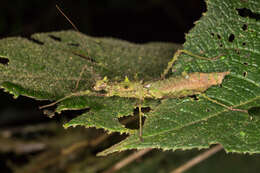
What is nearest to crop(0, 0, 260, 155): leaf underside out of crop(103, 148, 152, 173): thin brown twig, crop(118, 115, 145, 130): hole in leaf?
crop(118, 115, 145, 130): hole in leaf

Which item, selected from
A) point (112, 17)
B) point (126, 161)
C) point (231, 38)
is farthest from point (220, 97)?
point (112, 17)

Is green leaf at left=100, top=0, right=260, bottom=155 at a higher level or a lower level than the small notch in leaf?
lower

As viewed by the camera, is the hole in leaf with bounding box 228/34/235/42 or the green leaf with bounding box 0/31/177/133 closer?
the green leaf with bounding box 0/31/177/133

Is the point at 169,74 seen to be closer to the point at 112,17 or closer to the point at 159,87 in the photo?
the point at 159,87

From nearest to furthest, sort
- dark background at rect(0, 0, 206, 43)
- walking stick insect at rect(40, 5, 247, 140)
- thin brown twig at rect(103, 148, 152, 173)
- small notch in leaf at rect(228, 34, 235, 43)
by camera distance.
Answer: walking stick insect at rect(40, 5, 247, 140), small notch in leaf at rect(228, 34, 235, 43), thin brown twig at rect(103, 148, 152, 173), dark background at rect(0, 0, 206, 43)

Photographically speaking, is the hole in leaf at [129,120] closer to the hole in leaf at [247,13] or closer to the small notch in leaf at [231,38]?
the small notch in leaf at [231,38]

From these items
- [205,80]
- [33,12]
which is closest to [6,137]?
[33,12]

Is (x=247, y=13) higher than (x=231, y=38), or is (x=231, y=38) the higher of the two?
(x=247, y=13)

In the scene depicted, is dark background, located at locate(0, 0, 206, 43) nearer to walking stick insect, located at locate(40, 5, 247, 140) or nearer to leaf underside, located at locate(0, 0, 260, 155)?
leaf underside, located at locate(0, 0, 260, 155)

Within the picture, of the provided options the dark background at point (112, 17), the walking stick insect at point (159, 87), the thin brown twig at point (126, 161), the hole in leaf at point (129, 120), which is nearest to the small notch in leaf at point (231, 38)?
the walking stick insect at point (159, 87)
